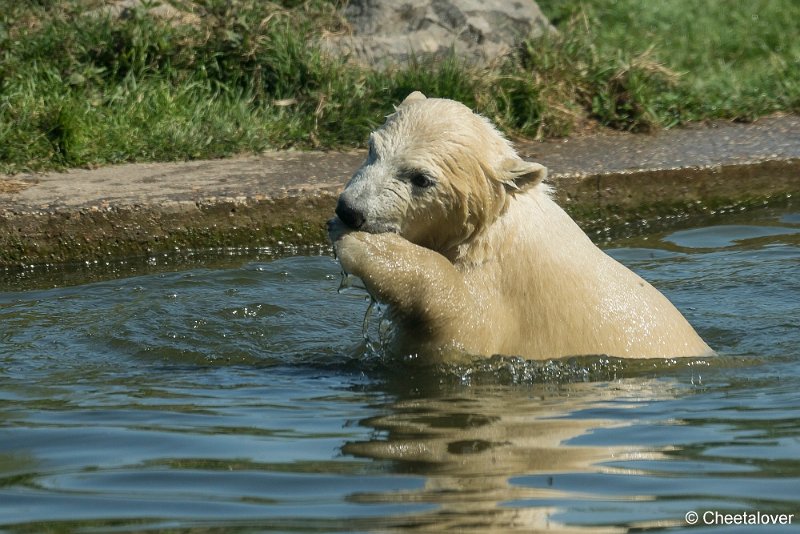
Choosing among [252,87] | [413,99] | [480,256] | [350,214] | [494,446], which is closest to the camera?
[494,446]

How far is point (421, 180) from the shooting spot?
467 cm

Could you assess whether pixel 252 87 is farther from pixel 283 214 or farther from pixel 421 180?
pixel 421 180

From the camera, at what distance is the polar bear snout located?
457cm

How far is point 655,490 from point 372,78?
5.62 m

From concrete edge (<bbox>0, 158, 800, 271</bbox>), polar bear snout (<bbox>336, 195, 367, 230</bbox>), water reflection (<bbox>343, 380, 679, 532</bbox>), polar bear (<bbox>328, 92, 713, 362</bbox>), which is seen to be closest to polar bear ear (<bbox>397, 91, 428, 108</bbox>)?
polar bear (<bbox>328, 92, 713, 362</bbox>)

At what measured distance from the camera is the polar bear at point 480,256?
464cm

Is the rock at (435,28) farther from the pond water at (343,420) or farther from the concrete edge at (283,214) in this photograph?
the pond water at (343,420)

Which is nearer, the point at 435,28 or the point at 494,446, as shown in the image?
the point at 494,446

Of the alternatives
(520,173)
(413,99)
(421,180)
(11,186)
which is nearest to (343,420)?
(421,180)

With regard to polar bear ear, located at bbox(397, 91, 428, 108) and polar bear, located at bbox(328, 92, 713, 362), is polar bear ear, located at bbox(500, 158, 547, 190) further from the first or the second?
polar bear ear, located at bbox(397, 91, 428, 108)

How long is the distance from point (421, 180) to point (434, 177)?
52 mm

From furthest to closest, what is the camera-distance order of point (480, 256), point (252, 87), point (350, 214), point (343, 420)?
point (252, 87) → point (480, 256) → point (350, 214) → point (343, 420)

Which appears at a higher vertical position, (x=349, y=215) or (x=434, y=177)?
(x=434, y=177)

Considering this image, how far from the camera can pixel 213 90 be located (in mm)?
8672
